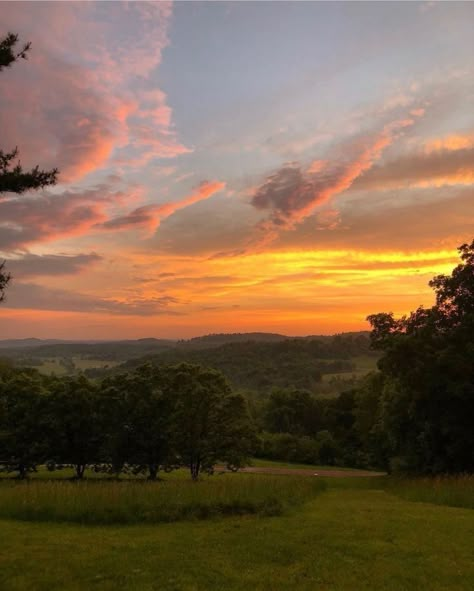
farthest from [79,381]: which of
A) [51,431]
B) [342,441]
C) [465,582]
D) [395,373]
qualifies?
[342,441]

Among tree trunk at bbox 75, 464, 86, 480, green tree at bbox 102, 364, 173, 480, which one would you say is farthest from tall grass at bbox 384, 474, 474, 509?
tree trunk at bbox 75, 464, 86, 480

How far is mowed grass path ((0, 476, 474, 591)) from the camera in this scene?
891 centimetres

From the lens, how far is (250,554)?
10.6m

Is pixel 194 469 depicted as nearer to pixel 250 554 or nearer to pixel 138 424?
pixel 138 424

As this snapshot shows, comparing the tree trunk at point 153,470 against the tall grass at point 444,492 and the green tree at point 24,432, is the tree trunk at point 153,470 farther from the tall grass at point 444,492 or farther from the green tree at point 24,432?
the tall grass at point 444,492

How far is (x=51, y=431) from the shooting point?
35.6 metres

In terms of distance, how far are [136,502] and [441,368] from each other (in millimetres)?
20595

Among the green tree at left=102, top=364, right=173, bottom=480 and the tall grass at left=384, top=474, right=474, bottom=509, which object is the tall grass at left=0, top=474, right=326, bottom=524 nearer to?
the tall grass at left=384, top=474, right=474, bottom=509

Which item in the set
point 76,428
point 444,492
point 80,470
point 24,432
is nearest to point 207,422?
point 76,428

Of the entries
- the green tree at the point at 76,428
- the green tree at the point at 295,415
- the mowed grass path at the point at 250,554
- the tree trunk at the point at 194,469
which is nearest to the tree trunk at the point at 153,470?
the tree trunk at the point at 194,469

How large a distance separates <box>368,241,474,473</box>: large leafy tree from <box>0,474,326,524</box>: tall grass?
564 inches

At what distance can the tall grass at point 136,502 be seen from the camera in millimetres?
14961

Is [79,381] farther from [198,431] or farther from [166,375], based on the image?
[198,431]

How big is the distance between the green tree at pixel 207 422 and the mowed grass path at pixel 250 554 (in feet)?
A: 66.5
